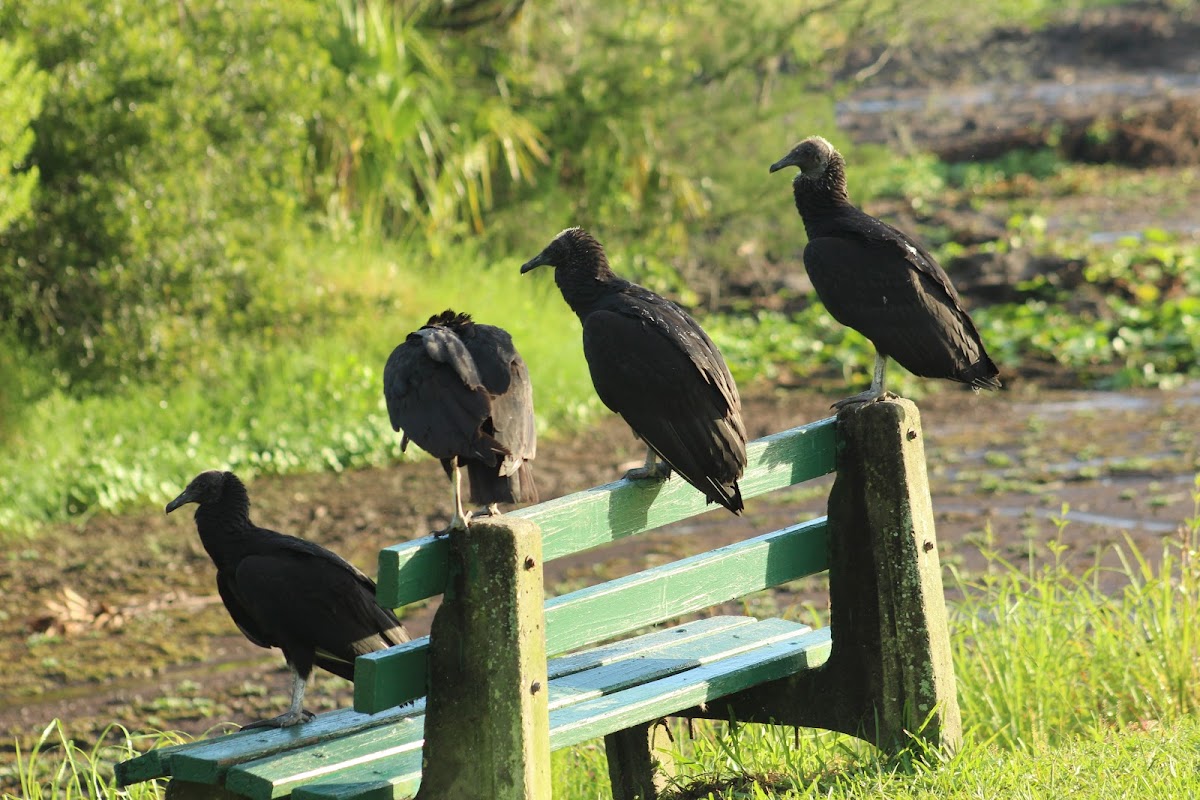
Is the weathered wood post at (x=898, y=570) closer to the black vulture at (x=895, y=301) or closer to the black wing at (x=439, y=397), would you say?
the black vulture at (x=895, y=301)

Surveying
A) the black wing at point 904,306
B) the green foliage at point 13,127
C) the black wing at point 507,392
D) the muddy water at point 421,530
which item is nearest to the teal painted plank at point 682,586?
the black wing at point 507,392

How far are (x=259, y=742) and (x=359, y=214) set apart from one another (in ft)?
28.5

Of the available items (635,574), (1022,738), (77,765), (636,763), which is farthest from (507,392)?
(77,765)

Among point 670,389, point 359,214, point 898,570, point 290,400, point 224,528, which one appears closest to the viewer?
point 670,389

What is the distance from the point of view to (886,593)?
12.5 feet

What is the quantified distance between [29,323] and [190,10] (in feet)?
6.79

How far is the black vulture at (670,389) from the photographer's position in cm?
353

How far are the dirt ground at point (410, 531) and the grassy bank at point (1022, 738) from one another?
463mm

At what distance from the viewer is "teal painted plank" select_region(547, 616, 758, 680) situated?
3863mm

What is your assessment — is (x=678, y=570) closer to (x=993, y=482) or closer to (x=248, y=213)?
(x=993, y=482)

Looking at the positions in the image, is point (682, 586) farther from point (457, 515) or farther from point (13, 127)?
point (13, 127)

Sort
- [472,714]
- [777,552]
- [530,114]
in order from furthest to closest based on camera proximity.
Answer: [530,114], [777,552], [472,714]

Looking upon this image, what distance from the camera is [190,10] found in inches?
369

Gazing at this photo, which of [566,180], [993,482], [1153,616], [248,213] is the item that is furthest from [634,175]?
[1153,616]
